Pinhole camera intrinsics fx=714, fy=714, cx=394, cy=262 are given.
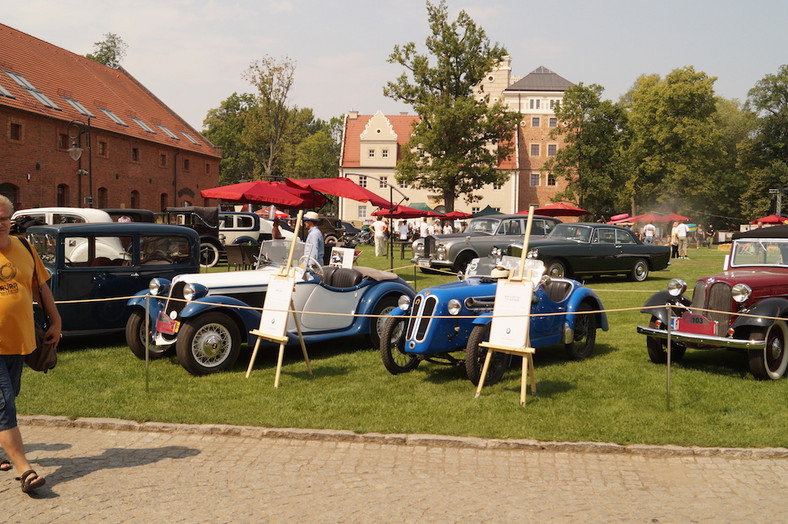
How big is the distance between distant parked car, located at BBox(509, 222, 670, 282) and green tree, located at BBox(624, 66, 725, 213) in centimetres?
4397

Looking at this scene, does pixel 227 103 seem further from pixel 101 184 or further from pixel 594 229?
pixel 594 229

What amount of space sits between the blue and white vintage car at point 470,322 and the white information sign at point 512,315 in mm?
197

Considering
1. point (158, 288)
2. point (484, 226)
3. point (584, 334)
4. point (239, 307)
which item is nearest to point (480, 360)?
point (584, 334)

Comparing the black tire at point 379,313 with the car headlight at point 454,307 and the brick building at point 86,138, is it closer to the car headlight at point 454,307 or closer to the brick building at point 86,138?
the car headlight at point 454,307

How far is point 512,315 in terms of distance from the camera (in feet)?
24.1

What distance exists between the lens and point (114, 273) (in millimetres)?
10211

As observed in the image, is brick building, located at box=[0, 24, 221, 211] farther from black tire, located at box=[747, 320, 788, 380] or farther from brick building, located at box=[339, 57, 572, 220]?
black tire, located at box=[747, 320, 788, 380]

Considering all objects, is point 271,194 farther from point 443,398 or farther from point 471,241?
point 443,398

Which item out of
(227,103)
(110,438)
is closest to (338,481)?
(110,438)

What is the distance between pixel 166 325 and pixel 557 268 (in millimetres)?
12105

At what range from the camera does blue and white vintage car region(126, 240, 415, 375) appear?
28.0 ft

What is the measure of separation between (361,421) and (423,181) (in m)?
44.3

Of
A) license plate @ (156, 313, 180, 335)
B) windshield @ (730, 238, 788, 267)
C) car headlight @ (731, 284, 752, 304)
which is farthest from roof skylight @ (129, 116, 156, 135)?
car headlight @ (731, 284, 752, 304)

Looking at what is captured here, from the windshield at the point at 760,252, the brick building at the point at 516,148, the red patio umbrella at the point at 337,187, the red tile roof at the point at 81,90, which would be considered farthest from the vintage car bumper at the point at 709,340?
the brick building at the point at 516,148
